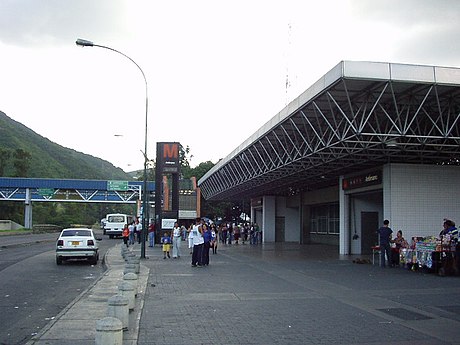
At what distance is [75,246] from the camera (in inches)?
835

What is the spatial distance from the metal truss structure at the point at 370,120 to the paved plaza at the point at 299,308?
5.36 m

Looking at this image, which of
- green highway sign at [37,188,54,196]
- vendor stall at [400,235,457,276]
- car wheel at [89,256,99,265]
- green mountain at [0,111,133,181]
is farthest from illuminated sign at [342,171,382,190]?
green mountain at [0,111,133,181]

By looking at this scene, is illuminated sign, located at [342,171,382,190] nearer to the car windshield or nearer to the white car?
the white car

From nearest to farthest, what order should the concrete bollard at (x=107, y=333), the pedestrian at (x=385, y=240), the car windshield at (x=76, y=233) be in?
the concrete bollard at (x=107, y=333)
the pedestrian at (x=385, y=240)
the car windshield at (x=76, y=233)

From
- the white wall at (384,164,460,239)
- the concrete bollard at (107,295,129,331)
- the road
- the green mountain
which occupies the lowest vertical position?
the road

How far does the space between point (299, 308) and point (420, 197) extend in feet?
45.9

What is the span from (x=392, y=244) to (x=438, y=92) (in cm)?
594

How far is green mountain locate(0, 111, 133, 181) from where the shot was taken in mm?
99312

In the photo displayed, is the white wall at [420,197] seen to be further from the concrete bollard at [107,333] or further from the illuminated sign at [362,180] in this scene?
the concrete bollard at [107,333]

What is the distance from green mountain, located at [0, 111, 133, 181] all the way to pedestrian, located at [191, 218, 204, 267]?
251 feet

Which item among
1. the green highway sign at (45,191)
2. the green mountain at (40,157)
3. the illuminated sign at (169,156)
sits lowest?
the green highway sign at (45,191)

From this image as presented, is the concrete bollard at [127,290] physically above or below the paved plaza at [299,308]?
above

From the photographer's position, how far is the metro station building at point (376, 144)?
17484mm

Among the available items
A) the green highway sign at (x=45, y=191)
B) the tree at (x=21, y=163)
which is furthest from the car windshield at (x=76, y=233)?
the tree at (x=21, y=163)
